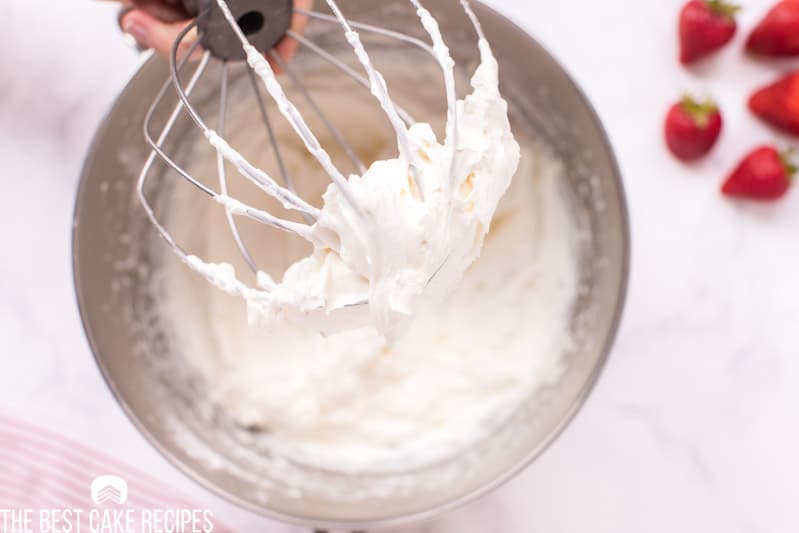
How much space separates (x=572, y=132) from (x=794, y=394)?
0.40 m

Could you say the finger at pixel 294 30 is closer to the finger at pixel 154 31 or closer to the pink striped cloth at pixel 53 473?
the finger at pixel 154 31

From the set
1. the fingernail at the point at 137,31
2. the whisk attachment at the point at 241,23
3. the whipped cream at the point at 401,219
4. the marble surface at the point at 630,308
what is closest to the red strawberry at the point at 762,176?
the marble surface at the point at 630,308

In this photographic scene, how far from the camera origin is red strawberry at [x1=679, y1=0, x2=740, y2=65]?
3.00 ft

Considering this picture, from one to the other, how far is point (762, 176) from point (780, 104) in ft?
0.28

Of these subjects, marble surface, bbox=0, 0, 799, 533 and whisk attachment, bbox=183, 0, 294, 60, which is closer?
whisk attachment, bbox=183, 0, 294, 60

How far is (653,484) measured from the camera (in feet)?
3.08

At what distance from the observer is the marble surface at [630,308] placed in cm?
92

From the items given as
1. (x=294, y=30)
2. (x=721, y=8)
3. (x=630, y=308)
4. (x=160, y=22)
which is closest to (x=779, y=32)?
(x=721, y=8)

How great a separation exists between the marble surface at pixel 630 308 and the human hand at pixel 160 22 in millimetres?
166

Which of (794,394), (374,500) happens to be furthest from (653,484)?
(374,500)

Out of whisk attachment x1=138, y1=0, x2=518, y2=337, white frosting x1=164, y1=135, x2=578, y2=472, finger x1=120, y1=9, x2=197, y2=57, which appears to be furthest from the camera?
white frosting x1=164, y1=135, x2=578, y2=472

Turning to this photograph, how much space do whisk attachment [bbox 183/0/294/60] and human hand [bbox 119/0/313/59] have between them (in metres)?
0.02

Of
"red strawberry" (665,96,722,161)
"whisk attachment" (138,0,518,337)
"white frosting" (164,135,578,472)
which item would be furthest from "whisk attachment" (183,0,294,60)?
"red strawberry" (665,96,722,161)

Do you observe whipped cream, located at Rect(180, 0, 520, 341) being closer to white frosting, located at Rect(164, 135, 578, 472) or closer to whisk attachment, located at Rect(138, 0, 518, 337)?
whisk attachment, located at Rect(138, 0, 518, 337)
